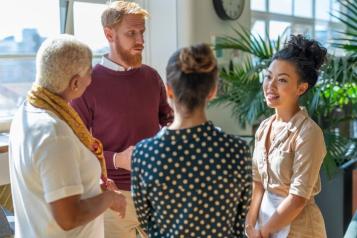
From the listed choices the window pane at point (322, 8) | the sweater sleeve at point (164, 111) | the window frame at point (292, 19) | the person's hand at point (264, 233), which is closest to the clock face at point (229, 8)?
the window frame at point (292, 19)

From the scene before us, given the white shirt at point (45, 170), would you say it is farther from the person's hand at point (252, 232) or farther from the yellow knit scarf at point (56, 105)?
the person's hand at point (252, 232)

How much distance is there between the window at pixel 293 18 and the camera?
4762mm

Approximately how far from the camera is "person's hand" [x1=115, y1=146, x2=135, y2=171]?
171 cm

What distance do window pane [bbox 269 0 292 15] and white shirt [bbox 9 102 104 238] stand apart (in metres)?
4.17

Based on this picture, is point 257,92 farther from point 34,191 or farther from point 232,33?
point 34,191

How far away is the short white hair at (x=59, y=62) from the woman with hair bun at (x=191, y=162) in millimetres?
267

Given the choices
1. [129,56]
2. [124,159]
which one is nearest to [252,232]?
[124,159]

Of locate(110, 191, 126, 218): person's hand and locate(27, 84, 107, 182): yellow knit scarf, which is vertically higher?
locate(27, 84, 107, 182): yellow knit scarf

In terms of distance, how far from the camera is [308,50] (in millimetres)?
1768

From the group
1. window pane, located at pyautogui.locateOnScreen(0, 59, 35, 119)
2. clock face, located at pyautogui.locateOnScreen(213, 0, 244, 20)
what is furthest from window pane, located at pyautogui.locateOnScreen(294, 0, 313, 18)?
window pane, located at pyautogui.locateOnScreen(0, 59, 35, 119)

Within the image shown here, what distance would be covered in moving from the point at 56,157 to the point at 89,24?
185 cm

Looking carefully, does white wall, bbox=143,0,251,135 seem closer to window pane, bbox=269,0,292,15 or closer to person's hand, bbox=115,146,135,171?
person's hand, bbox=115,146,135,171

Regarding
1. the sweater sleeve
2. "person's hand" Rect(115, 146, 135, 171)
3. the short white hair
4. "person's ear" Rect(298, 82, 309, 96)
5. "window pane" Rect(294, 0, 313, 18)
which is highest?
"window pane" Rect(294, 0, 313, 18)

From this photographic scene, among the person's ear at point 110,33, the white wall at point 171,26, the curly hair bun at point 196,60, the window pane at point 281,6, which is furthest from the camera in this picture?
the window pane at point 281,6
